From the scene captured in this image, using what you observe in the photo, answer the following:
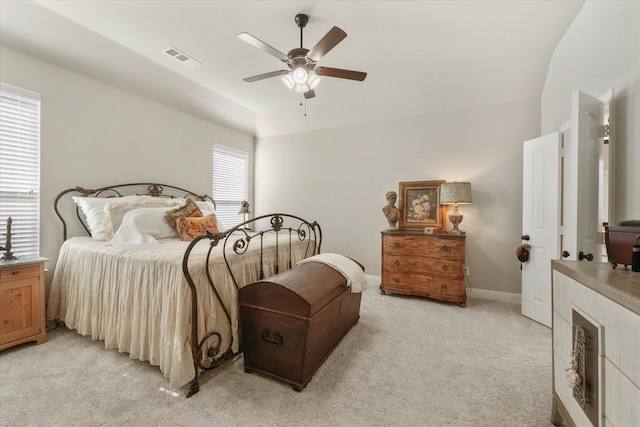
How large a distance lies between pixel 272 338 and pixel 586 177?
94.3 inches

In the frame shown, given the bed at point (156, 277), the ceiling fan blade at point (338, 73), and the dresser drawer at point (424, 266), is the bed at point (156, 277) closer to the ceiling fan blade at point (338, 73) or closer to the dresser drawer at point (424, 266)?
the dresser drawer at point (424, 266)

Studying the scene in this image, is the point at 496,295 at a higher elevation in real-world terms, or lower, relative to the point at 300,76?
lower

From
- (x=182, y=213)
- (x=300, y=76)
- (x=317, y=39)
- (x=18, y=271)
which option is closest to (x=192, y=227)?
(x=182, y=213)

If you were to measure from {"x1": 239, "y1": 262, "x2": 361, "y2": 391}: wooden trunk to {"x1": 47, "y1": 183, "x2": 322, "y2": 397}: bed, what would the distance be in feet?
0.79

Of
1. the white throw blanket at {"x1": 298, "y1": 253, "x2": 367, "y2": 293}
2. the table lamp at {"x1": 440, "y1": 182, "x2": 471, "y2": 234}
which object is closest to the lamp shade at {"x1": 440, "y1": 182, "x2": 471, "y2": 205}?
the table lamp at {"x1": 440, "y1": 182, "x2": 471, "y2": 234}

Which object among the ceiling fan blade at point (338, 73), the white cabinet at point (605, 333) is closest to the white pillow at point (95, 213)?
the ceiling fan blade at point (338, 73)

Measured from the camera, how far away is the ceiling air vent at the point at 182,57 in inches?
123

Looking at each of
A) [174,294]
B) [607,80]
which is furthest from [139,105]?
[607,80]

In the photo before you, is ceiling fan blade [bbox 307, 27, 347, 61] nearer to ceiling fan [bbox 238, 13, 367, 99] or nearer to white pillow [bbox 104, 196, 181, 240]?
ceiling fan [bbox 238, 13, 367, 99]

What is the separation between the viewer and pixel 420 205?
407 centimetres

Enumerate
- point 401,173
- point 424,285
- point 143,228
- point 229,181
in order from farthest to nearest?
point 229,181
point 401,173
point 424,285
point 143,228

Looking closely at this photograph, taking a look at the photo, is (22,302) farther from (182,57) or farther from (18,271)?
(182,57)

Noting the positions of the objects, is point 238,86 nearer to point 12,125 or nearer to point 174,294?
point 12,125

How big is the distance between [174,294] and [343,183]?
339 cm
